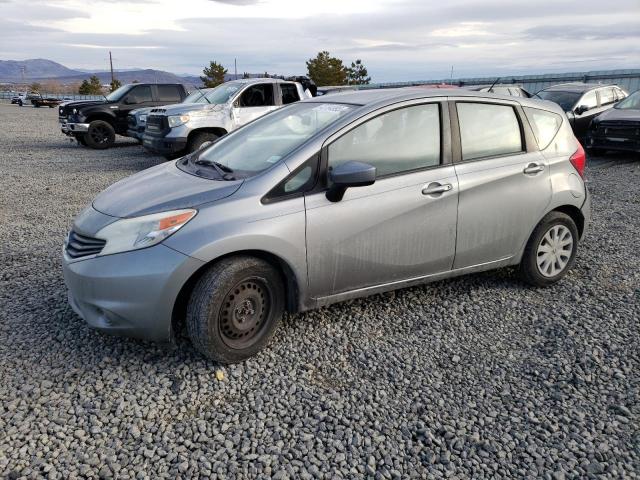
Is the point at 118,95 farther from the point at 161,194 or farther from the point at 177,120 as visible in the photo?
the point at 161,194

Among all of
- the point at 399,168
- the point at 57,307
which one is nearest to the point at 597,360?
the point at 399,168

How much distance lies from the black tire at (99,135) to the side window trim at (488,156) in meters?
13.2

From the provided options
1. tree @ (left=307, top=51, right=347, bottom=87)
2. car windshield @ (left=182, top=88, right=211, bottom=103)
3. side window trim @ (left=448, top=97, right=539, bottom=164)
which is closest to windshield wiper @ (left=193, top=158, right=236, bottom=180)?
side window trim @ (left=448, top=97, right=539, bottom=164)

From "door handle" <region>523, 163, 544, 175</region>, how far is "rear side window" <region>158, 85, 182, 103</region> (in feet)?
44.0

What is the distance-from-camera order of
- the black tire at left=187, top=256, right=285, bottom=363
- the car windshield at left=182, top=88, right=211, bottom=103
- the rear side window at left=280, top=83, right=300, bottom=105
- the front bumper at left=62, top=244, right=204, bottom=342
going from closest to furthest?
the front bumper at left=62, top=244, right=204, bottom=342, the black tire at left=187, top=256, right=285, bottom=363, the rear side window at left=280, top=83, right=300, bottom=105, the car windshield at left=182, top=88, right=211, bottom=103

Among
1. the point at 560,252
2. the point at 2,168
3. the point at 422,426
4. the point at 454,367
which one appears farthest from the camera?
the point at 2,168

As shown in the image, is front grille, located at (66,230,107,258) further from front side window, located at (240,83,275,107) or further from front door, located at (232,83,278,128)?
front side window, located at (240,83,275,107)

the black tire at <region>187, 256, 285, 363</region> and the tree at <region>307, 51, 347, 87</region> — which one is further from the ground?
the tree at <region>307, 51, 347, 87</region>

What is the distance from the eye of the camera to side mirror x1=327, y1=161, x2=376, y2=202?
326 centimetres

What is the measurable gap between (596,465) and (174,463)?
203cm

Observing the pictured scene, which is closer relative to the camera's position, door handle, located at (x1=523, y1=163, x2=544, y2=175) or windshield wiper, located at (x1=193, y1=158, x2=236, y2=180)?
windshield wiper, located at (x1=193, y1=158, x2=236, y2=180)

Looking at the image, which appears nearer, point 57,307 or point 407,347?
point 407,347

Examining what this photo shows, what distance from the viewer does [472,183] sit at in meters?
3.93

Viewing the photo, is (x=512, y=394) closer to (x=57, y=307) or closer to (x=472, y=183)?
(x=472, y=183)
